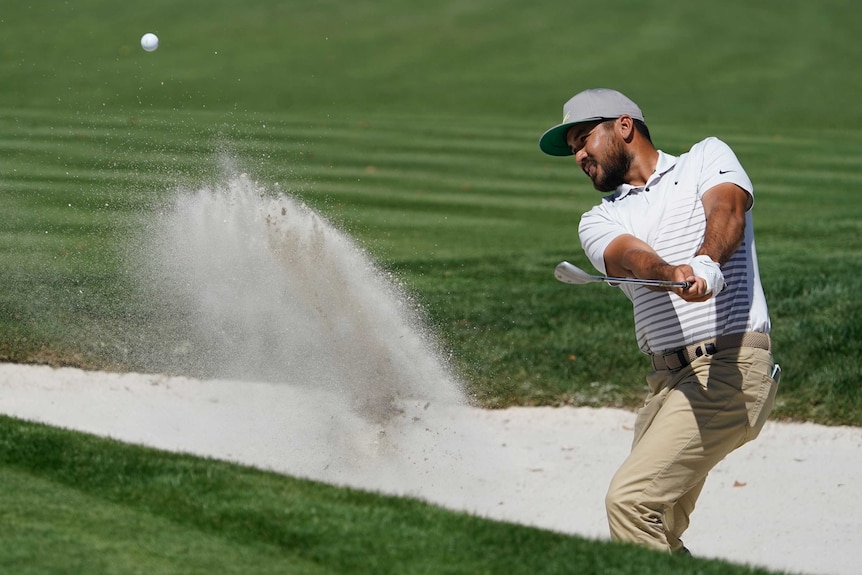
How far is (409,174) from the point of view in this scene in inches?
601

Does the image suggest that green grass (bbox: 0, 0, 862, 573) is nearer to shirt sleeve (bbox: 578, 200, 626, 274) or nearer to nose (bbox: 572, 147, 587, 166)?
shirt sleeve (bbox: 578, 200, 626, 274)

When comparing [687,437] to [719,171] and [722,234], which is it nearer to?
[722,234]

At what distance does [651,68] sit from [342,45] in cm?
662

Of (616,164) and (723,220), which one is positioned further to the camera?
(616,164)

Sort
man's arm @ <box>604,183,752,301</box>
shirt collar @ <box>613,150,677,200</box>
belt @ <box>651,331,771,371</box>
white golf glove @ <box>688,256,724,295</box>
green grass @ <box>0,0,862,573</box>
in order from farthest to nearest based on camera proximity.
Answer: shirt collar @ <box>613,150,677,200</box> → belt @ <box>651,331,771,371</box> → green grass @ <box>0,0,862,573</box> → man's arm @ <box>604,183,752,301</box> → white golf glove @ <box>688,256,724,295</box>

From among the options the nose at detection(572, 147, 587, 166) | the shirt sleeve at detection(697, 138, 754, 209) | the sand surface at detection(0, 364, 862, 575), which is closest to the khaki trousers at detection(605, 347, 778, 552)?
the shirt sleeve at detection(697, 138, 754, 209)

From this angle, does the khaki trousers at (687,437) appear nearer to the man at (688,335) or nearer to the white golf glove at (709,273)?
the man at (688,335)

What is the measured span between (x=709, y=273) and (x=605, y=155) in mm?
960

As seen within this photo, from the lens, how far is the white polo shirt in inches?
178

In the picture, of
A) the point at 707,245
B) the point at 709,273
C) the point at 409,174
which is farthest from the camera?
the point at 409,174

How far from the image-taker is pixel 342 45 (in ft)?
85.5

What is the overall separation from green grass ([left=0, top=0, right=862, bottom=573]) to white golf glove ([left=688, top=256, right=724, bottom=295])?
98 cm

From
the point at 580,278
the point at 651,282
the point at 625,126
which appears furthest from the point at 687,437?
the point at 625,126

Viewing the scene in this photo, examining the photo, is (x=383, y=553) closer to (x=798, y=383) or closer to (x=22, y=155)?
(x=798, y=383)
